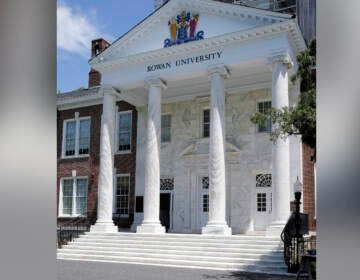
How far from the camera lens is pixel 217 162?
20.2 m

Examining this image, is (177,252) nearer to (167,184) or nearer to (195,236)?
(195,236)

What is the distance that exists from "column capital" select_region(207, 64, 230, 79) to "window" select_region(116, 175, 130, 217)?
971 centimetres

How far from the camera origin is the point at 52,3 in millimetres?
2615

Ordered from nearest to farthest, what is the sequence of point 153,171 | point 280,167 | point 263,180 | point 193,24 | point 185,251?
point 185,251, point 280,167, point 153,171, point 193,24, point 263,180

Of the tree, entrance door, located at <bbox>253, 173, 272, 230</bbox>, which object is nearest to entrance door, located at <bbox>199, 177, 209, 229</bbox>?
entrance door, located at <bbox>253, 173, 272, 230</bbox>

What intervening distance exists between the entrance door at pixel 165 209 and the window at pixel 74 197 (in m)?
5.50

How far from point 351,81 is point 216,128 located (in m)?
18.6

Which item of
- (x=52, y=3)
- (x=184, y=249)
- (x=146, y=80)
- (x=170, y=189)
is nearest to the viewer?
(x=52, y=3)

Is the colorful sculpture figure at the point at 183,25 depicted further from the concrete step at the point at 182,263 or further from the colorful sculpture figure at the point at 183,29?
the concrete step at the point at 182,263

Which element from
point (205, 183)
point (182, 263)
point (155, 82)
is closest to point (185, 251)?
point (182, 263)

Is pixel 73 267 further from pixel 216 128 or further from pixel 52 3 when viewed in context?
pixel 52 3

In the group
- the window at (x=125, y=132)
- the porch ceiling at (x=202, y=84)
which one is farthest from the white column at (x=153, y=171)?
the window at (x=125, y=132)

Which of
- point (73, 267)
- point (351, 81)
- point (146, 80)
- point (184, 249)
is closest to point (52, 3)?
point (351, 81)

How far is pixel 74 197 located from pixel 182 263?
14.4 meters
